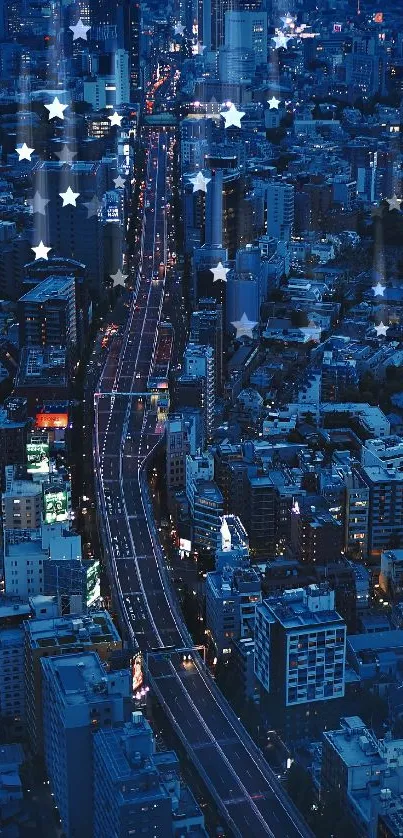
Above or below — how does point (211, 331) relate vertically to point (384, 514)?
above

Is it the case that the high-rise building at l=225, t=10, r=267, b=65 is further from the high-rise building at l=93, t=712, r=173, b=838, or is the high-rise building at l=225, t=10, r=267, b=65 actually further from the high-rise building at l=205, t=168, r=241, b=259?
Result: the high-rise building at l=93, t=712, r=173, b=838

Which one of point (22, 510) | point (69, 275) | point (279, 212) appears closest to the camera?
point (22, 510)

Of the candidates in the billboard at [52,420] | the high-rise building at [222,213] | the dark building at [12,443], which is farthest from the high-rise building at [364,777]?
the high-rise building at [222,213]

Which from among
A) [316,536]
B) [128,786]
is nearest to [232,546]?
[316,536]

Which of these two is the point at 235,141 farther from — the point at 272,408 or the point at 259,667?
the point at 259,667

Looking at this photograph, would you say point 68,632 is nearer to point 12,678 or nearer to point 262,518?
point 12,678

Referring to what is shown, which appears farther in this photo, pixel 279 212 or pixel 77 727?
pixel 279 212

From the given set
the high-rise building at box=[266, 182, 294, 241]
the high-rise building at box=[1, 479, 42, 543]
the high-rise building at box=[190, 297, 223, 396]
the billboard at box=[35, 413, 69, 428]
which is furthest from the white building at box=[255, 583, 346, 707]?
the high-rise building at box=[266, 182, 294, 241]
